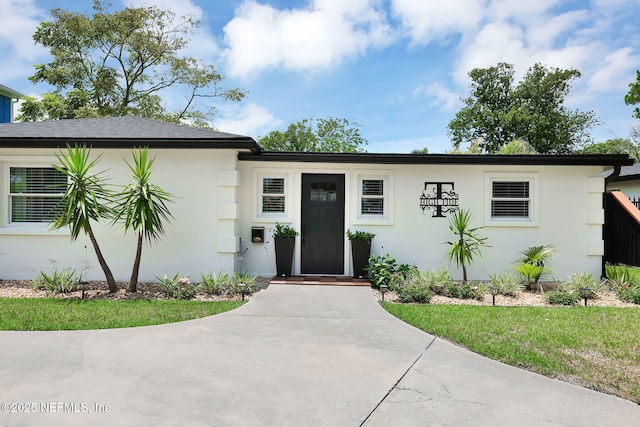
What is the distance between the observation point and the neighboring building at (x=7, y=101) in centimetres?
1791

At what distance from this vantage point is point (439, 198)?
870 centimetres

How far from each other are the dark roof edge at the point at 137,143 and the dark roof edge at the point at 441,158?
2.98 feet

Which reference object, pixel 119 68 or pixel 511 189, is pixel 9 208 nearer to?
pixel 511 189

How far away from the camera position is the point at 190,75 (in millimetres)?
24547

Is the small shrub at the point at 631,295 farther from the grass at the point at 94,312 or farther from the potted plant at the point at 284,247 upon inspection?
the grass at the point at 94,312

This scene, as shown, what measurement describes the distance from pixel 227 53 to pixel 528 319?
69.2 feet

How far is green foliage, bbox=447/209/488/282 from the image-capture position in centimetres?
779

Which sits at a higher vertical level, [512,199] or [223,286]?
[512,199]

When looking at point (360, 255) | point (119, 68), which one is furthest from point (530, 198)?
point (119, 68)

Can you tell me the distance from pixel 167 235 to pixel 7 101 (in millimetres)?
17177

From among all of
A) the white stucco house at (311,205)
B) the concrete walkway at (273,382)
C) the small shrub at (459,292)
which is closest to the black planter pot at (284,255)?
the white stucco house at (311,205)

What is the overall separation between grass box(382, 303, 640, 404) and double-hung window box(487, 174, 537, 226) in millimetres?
2771

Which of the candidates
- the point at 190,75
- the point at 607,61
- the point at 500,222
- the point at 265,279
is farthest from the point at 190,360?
the point at 607,61

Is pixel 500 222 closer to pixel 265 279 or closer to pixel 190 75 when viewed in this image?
pixel 265 279
